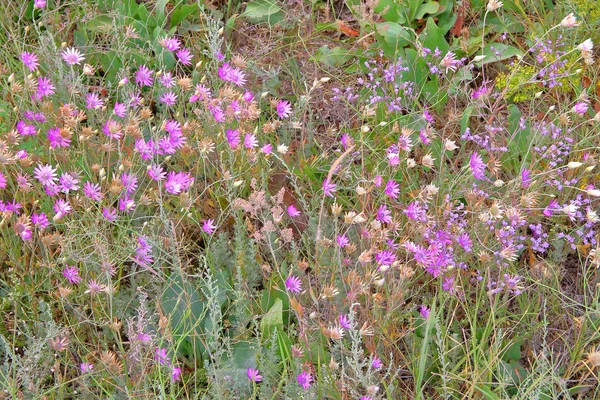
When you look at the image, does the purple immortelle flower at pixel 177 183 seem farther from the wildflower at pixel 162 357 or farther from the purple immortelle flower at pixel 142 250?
the wildflower at pixel 162 357

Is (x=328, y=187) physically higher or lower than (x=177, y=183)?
higher

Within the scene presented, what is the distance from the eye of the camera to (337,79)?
295 centimetres

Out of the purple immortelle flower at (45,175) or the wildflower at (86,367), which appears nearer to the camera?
the wildflower at (86,367)

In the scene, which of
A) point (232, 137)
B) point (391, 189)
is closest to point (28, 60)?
point (232, 137)

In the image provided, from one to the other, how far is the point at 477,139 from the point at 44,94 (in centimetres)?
147

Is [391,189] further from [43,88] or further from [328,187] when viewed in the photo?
[43,88]

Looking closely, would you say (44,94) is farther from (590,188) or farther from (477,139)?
(590,188)

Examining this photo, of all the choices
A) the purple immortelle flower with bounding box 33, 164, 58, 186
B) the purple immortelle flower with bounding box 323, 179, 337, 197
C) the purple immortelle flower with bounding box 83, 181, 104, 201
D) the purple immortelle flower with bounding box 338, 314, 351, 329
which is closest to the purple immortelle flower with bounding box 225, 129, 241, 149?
the purple immortelle flower with bounding box 323, 179, 337, 197

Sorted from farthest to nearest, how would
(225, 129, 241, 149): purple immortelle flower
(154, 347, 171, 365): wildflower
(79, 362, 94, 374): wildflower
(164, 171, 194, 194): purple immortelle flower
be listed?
(225, 129, 241, 149): purple immortelle flower < (164, 171, 194, 194): purple immortelle flower < (79, 362, 94, 374): wildflower < (154, 347, 171, 365): wildflower

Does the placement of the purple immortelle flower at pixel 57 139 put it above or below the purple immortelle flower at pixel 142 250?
above

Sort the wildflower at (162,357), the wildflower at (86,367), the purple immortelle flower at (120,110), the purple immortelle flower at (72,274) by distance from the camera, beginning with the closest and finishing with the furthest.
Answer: the wildflower at (162,357)
the wildflower at (86,367)
the purple immortelle flower at (72,274)
the purple immortelle flower at (120,110)

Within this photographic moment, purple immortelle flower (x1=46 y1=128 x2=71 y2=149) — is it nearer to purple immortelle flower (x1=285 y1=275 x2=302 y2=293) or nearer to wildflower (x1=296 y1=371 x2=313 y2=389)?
purple immortelle flower (x1=285 y1=275 x2=302 y2=293)

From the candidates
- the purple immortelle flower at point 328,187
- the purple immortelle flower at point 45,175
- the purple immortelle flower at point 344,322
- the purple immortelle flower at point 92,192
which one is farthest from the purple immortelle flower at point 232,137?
the purple immortelle flower at point 344,322

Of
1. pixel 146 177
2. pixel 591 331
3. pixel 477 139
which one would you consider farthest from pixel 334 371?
pixel 477 139
